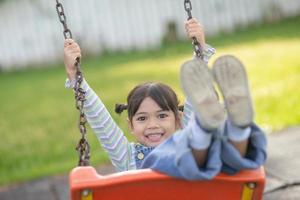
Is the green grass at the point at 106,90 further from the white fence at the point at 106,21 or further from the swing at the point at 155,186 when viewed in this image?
the swing at the point at 155,186

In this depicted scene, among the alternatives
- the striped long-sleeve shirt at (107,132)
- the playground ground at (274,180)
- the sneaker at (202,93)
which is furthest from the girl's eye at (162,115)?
the playground ground at (274,180)

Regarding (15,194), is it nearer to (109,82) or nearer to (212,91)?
(212,91)

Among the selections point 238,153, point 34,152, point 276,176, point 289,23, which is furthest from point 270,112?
point 289,23

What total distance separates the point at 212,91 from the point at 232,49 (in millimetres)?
7160

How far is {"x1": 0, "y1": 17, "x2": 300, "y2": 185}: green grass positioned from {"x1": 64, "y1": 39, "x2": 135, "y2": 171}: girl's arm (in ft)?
6.37

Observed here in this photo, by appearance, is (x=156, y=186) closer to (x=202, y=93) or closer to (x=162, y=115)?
(x=202, y=93)

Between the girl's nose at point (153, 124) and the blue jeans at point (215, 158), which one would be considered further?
the girl's nose at point (153, 124)

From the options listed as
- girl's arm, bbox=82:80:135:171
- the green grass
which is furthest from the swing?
the green grass

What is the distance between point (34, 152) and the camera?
16.3 ft

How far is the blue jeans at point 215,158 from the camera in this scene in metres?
1.78

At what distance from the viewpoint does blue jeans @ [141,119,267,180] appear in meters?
1.78

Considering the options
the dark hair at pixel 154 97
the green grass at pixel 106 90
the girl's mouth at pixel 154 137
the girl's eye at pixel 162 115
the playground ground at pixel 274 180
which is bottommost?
the playground ground at pixel 274 180

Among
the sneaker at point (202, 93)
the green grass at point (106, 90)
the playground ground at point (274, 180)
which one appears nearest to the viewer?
the sneaker at point (202, 93)

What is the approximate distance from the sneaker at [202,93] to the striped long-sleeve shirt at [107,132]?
767 mm
